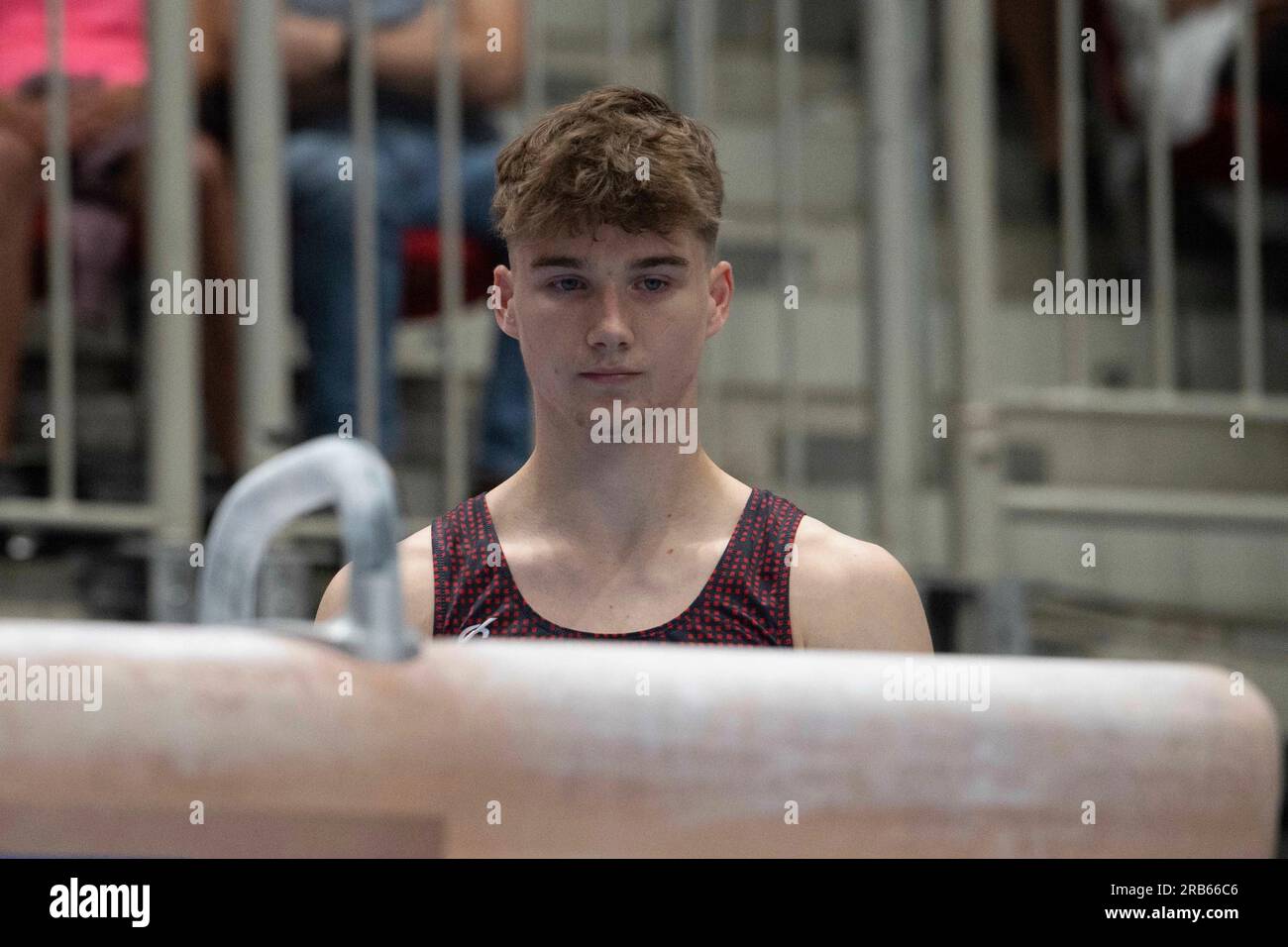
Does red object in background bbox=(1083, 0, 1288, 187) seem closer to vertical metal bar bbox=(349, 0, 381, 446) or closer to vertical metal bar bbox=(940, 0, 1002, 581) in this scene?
vertical metal bar bbox=(940, 0, 1002, 581)

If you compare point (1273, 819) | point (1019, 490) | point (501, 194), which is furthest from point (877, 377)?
point (1273, 819)

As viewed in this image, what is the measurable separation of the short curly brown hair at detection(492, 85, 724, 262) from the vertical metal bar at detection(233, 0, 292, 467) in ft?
4.73

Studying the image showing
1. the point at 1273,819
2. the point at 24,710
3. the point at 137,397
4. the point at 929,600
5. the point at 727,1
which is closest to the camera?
the point at 24,710

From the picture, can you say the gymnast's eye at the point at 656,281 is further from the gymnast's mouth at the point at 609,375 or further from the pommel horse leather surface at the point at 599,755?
the pommel horse leather surface at the point at 599,755

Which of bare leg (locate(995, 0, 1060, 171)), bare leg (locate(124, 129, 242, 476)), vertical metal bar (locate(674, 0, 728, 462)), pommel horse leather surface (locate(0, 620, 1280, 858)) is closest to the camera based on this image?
pommel horse leather surface (locate(0, 620, 1280, 858))

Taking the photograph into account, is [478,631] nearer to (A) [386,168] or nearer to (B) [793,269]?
(A) [386,168]

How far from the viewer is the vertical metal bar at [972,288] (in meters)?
2.74

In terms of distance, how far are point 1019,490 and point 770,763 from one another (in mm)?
2161

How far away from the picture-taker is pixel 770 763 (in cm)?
72

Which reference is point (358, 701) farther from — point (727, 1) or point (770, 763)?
point (727, 1)

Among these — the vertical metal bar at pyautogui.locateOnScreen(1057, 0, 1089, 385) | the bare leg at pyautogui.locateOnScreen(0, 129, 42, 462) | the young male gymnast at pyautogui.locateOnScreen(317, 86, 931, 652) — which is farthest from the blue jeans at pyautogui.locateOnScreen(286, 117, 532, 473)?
the young male gymnast at pyautogui.locateOnScreen(317, 86, 931, 652)

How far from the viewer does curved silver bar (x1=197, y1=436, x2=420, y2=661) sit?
72 centimetres

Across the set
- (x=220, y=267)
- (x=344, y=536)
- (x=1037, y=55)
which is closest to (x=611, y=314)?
(x=344, y=536)

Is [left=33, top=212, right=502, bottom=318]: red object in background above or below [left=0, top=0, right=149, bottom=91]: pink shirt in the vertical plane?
below
